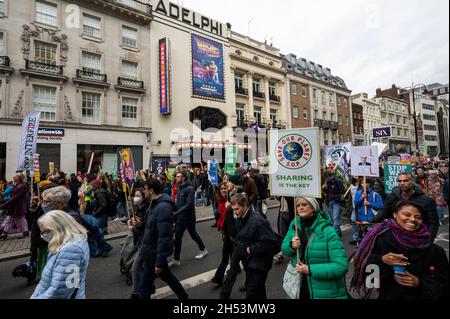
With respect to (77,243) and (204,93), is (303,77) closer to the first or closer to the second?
(204,93)

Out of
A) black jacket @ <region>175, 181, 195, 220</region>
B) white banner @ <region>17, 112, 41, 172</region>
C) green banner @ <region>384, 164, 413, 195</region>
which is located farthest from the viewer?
white banner @ <region>17, 112, 41, 172</region>

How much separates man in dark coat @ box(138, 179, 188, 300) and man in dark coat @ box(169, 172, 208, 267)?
1751 millimetres

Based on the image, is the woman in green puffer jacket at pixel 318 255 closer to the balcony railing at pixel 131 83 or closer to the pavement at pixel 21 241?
the pavement at pixel 21 241

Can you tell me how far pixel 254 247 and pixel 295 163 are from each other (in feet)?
3.52

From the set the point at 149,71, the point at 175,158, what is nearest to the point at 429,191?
the point at 175,158

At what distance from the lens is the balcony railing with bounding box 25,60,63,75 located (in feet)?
54.7

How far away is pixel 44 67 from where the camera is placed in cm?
1719

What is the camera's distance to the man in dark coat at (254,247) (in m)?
2.94

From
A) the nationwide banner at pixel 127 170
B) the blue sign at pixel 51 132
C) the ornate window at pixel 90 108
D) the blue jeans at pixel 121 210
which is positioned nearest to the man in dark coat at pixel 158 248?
the nationwide banner at pixel 127 170

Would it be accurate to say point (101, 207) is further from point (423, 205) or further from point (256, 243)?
point (423, 205)

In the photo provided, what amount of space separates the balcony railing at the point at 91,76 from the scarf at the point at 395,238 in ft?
68.2

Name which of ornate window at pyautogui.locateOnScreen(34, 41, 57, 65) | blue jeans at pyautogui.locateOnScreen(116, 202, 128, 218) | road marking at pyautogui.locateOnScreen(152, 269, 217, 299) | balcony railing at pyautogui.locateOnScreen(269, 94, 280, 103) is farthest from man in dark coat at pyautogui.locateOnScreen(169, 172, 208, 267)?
balcony railing at pyautogui.locateOnScreen(269, 94, 280, 103)

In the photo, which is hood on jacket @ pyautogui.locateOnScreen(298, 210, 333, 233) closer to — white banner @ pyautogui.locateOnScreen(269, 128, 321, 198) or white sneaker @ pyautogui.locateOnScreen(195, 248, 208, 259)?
white banner @ pyautogui.locateOnScreen(269, 128, 321, 198)
